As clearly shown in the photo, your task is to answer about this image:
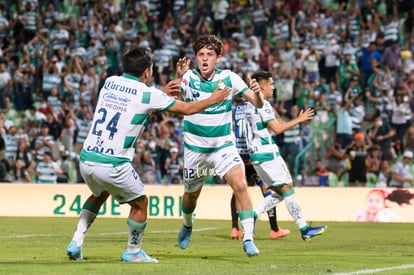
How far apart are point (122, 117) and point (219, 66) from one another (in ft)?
59.4

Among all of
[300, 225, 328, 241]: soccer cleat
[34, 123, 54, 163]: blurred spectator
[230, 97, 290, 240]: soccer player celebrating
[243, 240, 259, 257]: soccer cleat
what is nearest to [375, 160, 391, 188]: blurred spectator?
[230, 97, 290, 240]: soccer player celebrating

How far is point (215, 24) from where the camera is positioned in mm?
31594

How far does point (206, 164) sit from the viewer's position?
41.4 ft

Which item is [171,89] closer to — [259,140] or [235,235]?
[259,140]

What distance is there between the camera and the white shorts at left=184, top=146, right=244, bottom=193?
40.7ft

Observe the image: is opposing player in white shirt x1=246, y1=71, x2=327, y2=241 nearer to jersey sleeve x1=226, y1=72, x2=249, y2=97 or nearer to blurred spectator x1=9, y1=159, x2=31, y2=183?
jersey sleeve x1=226, y1=72, x2=249, y2=97

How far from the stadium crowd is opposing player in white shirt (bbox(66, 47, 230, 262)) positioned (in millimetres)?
14120

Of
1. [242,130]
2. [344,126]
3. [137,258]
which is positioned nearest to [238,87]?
[137,258]

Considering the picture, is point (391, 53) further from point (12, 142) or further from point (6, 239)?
point (6, 239)

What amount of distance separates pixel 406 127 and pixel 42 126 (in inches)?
395

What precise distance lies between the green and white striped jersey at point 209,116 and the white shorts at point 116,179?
5.89ft

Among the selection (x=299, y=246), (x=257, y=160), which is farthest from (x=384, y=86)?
(x=299, y=246)

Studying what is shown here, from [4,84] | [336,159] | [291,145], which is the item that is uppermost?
[4,84]

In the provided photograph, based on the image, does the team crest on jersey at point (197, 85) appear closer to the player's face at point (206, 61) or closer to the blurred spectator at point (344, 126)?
the player's face at point (206, 61)
